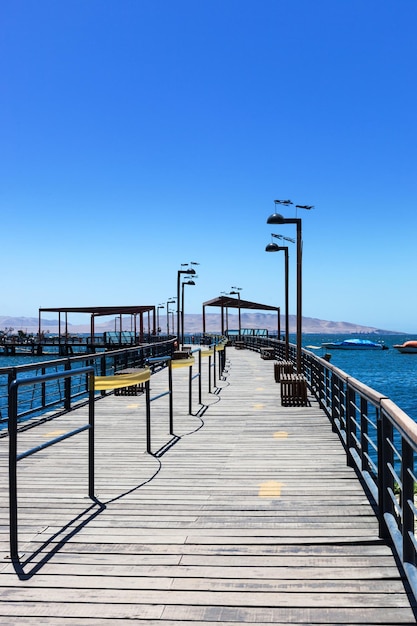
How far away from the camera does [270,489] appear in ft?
17.8

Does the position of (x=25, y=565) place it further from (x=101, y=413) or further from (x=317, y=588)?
(x=101, y=413)

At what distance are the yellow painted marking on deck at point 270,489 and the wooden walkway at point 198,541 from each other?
19mm

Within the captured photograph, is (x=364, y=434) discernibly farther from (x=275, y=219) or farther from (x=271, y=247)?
(x=271, y=247)

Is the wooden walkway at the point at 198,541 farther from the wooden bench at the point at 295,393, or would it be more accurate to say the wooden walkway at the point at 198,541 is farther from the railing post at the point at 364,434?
the wooden bench at the point at 295,393

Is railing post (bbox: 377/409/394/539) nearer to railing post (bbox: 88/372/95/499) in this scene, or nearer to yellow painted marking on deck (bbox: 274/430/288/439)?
railing post (bbox: 88/372/95/499)

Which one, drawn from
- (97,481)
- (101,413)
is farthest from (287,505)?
(101,413)

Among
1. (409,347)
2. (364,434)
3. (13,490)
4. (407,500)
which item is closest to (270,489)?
(364,434)

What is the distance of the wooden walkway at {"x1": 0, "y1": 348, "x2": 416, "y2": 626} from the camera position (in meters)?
3.09

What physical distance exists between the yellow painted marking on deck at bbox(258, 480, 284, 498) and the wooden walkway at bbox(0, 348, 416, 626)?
0.02 m

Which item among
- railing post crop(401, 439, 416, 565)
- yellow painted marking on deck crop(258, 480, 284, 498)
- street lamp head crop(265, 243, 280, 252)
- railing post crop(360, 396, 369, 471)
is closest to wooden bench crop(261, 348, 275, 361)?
street lamp head crop(265, 243, 280, 252)

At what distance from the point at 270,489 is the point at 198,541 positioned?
1.53 metres

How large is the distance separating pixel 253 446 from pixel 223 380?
9.88 metres

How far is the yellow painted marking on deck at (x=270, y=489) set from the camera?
5223 millimetres

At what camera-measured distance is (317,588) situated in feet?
10.9
